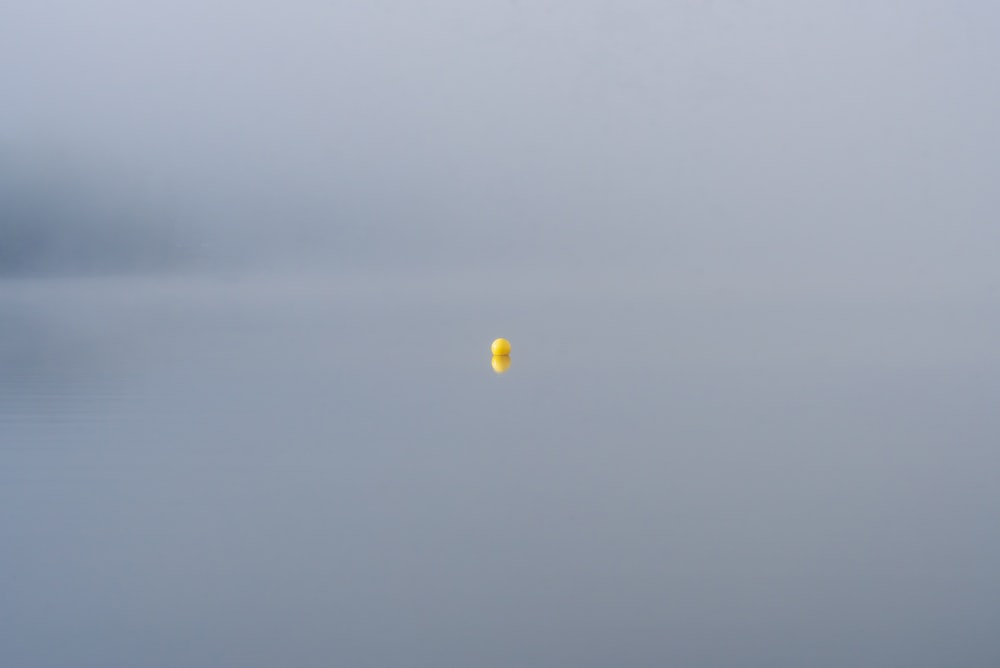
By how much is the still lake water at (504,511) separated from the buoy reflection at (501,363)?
132 millimetres

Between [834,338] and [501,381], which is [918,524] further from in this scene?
[834,338]

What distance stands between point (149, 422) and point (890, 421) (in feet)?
12.1

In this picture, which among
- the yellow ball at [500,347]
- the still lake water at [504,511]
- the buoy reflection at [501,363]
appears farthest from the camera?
the yellow ball at [500,347]

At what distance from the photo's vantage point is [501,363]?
862 cm

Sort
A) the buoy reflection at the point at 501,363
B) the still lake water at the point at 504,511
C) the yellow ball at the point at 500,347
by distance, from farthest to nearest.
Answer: the yellow ball at the point at 500,347, the buoy reflection at the point at 501,363, the still lake water at the point at 504,511

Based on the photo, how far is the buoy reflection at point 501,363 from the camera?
8203 millimetres

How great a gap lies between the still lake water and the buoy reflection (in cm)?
13

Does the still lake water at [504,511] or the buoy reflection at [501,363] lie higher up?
the buoy reflection at [501,363]

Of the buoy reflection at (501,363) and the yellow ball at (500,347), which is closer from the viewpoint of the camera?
the buoy reflection at (501,363)

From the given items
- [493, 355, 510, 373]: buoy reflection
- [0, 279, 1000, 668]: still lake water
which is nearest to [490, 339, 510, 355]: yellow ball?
[493, 355, 510, 373]: buoy reflection

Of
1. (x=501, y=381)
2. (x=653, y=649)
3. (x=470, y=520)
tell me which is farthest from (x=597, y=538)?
(x=501, y=381)

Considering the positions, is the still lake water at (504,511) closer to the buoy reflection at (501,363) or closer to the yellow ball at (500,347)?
the buoy reflection at (501,363)

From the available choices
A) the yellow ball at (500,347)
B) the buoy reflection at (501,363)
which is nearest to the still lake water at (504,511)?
the buoy reflection at (501,363)

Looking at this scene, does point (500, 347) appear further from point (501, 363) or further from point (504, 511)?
point (504, 511)
